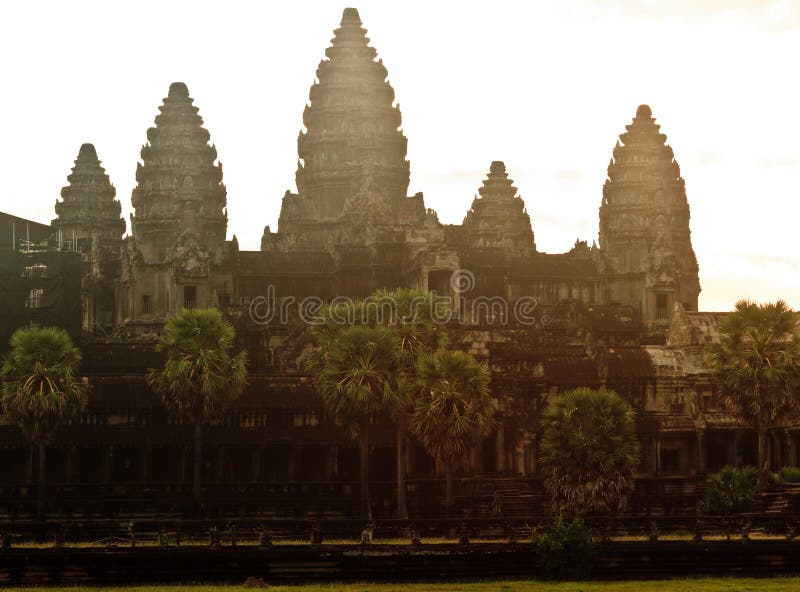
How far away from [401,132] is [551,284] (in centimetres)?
2699

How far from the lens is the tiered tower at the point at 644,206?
145 m

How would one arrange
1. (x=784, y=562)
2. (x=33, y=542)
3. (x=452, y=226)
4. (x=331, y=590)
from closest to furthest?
(x=331, y=590) → (x=784, y=562) → (x=33, y=542) → (x=452, y=226)

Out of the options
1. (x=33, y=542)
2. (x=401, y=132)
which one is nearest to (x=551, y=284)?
(x=401, y=132)

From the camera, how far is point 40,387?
78188 millimetres

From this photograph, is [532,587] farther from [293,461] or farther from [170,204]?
[170,204]

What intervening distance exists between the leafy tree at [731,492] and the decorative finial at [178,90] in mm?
83450

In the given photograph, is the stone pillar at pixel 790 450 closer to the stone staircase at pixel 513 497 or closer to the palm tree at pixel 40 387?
the stone staircase at pixel 513 497

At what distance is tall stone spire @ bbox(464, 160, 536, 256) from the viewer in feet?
499

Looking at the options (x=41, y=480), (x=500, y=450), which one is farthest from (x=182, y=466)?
(x=500, y=450)

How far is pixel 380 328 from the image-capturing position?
77.4 m

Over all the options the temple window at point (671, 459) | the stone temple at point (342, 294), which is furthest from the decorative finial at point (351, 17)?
the temple window at point (671, 459)

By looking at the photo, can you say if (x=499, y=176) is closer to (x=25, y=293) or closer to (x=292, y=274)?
(x=292, y=274)

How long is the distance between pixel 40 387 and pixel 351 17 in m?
83.0

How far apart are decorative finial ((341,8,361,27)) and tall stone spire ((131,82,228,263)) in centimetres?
1521
